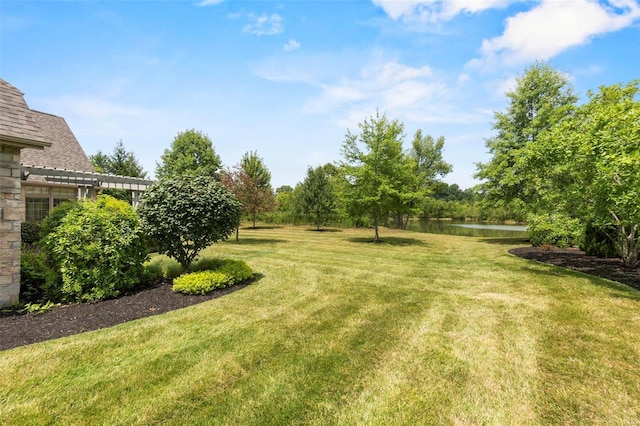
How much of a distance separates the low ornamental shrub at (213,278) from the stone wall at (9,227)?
308 centimetres

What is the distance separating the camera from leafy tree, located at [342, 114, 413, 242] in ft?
59.7

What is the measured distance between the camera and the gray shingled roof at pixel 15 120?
597 centimetres

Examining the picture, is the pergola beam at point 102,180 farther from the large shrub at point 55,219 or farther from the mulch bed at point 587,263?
the mulch bed at point 587,263

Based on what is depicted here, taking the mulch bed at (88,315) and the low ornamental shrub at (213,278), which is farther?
the low ornamental shrub at (213,278)

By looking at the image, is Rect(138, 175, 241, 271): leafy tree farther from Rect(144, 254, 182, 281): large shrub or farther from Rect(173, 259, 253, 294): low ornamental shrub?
Rect(173, 259, 253, 294): low ornamental shrub

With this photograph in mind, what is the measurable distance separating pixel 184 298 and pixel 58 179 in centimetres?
1340

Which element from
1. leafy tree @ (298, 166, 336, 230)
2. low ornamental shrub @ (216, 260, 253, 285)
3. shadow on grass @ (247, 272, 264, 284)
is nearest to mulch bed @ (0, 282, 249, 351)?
low ornamental shrub @ (216, 260, 253, 285)

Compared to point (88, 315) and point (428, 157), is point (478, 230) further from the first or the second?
point (88, 315)

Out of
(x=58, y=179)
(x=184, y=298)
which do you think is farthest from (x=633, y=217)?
(x=58, y=179)

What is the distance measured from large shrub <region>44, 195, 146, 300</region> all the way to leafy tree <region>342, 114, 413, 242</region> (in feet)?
42.6

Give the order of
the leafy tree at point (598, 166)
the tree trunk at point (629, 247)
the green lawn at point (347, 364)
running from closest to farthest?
the green lawn at point (347, 364)
the leafy tree at point (598, 166)
the tree trunk at point (629, 247)

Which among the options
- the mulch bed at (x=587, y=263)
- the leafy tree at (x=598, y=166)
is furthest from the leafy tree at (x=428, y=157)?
the leafy tree at (x=598, y=166)

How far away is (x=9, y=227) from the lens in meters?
6.11

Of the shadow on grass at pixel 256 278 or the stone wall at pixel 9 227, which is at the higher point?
the stone wall at pixel 9 227
